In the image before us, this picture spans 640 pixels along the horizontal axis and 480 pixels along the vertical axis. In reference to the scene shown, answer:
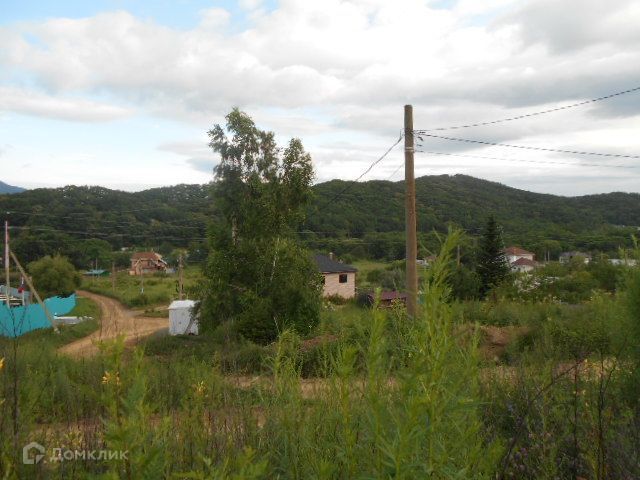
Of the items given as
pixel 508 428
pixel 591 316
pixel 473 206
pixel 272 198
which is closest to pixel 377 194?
pixel 473 206

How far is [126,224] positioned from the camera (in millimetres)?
49438

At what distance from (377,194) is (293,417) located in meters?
29.1

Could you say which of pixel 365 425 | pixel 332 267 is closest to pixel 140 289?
pixel 332 267

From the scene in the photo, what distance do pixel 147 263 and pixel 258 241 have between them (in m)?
61.8

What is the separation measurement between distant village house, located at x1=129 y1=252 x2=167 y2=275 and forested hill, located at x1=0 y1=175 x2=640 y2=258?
555 inches

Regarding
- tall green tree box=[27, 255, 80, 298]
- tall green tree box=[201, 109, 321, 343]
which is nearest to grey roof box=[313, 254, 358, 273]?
tall green tree box=[27, 255, 80, 298]

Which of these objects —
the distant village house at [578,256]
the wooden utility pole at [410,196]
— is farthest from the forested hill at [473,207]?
the wooden utility pole at [410,196]

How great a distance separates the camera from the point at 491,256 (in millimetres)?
39312

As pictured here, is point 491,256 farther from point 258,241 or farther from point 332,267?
point 258,241

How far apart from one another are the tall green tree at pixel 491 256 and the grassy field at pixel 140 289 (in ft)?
70.0

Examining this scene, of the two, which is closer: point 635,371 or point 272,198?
point 635,371

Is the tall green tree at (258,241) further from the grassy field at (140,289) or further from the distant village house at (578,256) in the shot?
the distant village house at (578,256)

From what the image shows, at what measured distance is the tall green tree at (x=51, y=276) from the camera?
40.8m

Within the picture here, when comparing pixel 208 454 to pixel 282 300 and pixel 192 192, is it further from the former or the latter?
pixel 192 192
